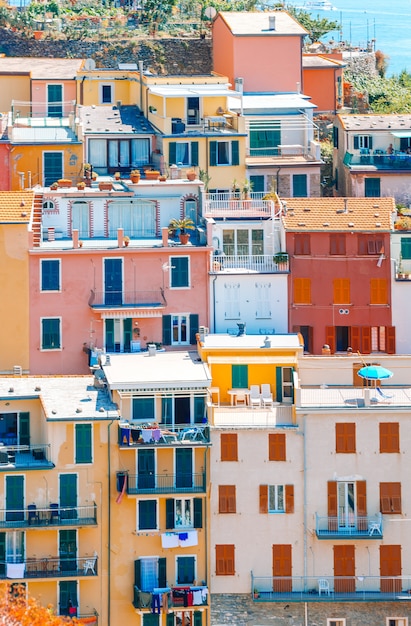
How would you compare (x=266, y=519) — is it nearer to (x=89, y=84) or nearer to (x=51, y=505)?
(x=51, y=505)

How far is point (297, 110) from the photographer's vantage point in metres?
90.7

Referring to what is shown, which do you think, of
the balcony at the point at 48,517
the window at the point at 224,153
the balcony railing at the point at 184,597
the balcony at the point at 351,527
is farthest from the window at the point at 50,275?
the balcony at the point at 351,527

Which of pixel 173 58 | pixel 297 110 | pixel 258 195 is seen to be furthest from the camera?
pixel 173 58

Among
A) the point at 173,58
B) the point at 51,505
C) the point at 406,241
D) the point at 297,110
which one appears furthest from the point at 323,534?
the point at 173,58

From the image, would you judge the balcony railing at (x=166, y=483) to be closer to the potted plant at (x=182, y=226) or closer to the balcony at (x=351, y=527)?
the balcony at (x=351, y=527)

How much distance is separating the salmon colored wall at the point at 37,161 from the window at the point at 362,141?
10.1 meters

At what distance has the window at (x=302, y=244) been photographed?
77938mm

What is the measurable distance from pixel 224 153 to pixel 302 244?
9.18 metres

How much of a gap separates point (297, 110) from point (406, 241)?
13.8m

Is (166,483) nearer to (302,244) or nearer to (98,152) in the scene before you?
(302,244)

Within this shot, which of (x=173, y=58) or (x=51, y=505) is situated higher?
(x=173, y=58)

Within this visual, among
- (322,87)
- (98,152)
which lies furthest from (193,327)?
(322,87)

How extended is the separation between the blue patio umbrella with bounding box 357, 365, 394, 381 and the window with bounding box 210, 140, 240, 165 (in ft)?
53.8

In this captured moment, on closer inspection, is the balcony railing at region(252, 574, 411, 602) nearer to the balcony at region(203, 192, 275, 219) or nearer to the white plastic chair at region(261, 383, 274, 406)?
the white plastic chair at region(261, 383, 274, 406)
